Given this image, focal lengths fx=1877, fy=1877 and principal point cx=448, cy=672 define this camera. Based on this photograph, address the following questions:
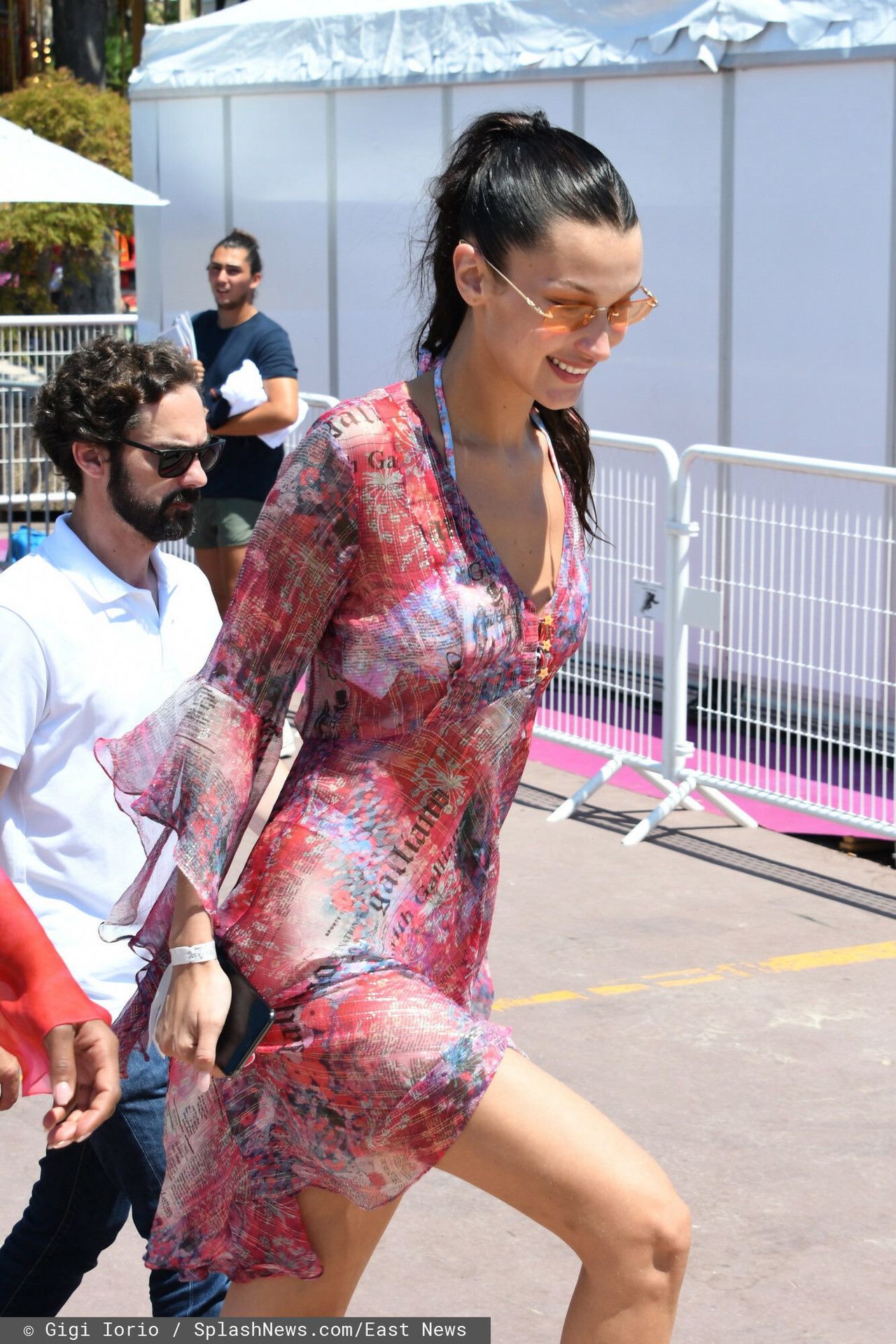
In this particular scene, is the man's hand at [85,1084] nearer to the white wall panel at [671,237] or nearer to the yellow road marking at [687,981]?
the yellow road marking at [687,981]

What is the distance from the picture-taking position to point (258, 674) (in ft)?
7.64

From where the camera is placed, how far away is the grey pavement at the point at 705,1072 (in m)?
3.65

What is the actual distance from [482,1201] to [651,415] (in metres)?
5.33

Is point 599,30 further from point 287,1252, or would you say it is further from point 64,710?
point 287,1252

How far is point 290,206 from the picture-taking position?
1103 cm

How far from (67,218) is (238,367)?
10.1 metres

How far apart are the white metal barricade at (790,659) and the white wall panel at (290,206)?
4356 mm

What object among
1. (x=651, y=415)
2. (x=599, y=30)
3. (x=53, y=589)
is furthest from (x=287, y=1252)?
(x=599, y=30)

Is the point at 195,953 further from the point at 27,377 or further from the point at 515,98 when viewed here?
the point at 27,377

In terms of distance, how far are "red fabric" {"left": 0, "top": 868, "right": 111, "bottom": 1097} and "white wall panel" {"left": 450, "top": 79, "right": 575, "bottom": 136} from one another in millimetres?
7126

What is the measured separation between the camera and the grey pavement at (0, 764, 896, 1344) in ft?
12.0

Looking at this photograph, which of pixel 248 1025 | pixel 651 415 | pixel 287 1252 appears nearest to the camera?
pixel 248 1025

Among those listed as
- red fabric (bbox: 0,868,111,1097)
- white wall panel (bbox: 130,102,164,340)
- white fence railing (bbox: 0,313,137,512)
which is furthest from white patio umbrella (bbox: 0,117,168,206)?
red fabric (bbox: 0,868,111,1097)

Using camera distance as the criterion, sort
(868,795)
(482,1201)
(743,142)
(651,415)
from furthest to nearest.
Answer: (651,415), (743,142), (868,795), (482,1201)
